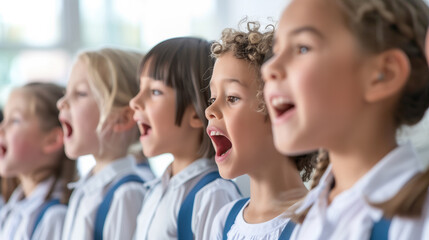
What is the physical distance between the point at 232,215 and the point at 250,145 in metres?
0.14

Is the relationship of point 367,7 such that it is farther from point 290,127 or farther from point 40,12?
point 40,12

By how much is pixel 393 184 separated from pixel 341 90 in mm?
126

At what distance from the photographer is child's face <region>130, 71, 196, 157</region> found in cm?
131

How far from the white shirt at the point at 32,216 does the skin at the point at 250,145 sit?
843mm

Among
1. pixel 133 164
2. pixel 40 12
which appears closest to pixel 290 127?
pixel 133 164

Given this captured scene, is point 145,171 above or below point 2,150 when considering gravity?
→ above

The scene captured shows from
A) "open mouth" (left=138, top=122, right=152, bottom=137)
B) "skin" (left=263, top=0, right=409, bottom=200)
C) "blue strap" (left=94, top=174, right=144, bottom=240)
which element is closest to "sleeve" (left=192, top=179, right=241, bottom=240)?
"open mouth" (left=138, top=122, right=152, bottom=137)

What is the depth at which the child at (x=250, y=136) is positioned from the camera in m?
1.05

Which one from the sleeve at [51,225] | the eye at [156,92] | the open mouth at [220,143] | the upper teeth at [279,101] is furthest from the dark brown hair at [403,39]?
the sleeve at [51,225]

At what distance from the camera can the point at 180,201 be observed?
1.29 meters

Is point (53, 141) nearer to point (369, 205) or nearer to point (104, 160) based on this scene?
point (104, 160)

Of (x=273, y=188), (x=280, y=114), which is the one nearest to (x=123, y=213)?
(x=273, y=188)

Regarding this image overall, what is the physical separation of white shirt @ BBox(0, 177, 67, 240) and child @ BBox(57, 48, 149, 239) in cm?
11

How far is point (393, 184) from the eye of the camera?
0.72m
